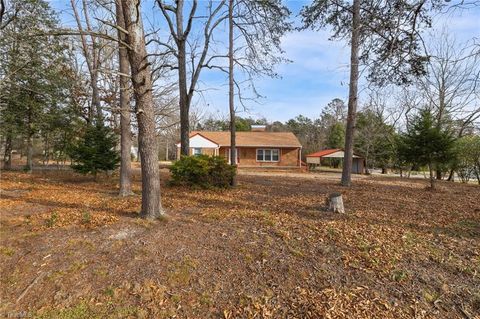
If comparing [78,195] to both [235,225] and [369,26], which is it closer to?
[235,225]

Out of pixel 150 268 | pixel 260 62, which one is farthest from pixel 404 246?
pixel 260 62

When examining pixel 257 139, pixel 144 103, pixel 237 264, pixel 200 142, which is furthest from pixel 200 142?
pixel 237 264

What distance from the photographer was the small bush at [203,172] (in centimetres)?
902

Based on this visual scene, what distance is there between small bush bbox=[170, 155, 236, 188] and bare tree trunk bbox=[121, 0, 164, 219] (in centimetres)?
379

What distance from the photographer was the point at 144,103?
5.00 metres

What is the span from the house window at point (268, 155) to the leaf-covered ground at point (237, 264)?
21.1 m

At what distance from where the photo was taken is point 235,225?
4883mm

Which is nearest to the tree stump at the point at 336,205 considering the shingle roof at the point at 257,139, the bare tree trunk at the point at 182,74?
the bare tree trunk at the point at 182,74

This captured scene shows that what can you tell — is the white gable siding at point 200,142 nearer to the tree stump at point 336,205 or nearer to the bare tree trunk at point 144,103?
the tree stump at point 336,205

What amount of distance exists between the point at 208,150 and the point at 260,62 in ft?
57.1

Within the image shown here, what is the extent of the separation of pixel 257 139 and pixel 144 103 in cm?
2312

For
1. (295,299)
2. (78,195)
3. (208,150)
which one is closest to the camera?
(295,299)

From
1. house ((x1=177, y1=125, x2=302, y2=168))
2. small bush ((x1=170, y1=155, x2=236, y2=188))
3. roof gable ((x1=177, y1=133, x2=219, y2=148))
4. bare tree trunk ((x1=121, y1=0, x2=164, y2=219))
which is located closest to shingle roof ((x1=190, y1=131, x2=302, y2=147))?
house ((x1=177, y1=125, x2=302, y2=168))

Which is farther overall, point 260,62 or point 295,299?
point 260,62
